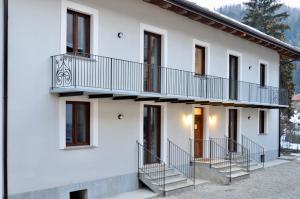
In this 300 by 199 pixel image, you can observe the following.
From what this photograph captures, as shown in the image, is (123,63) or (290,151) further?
(290,151)

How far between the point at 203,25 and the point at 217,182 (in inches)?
246

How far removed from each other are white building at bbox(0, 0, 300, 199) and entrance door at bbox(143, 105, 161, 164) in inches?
1.4

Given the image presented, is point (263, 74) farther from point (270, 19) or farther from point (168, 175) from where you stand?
point (270, 19)

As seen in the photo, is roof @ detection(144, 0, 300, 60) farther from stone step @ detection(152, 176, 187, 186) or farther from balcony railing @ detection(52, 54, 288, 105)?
stone step @ detection(152, 176, 187, 186)

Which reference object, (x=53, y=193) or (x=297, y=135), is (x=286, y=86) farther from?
(x=53, y=193)

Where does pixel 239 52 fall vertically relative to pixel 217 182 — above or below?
above

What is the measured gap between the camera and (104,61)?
10875mm

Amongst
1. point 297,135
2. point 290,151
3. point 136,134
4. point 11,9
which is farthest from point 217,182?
point 297,135

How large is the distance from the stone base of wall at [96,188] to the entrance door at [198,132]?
13.7 feet

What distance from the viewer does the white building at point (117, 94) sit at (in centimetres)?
909

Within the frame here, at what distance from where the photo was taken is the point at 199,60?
1570 cm

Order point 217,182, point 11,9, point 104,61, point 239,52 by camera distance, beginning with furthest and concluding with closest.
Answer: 1. point 239,52
2. point 217,182
3. point 104,61
4. point 11,9

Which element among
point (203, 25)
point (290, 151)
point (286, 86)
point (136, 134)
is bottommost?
point (290, 151)

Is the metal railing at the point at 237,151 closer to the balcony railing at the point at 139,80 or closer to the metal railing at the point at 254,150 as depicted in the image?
the metal railing at the point at 254,150
